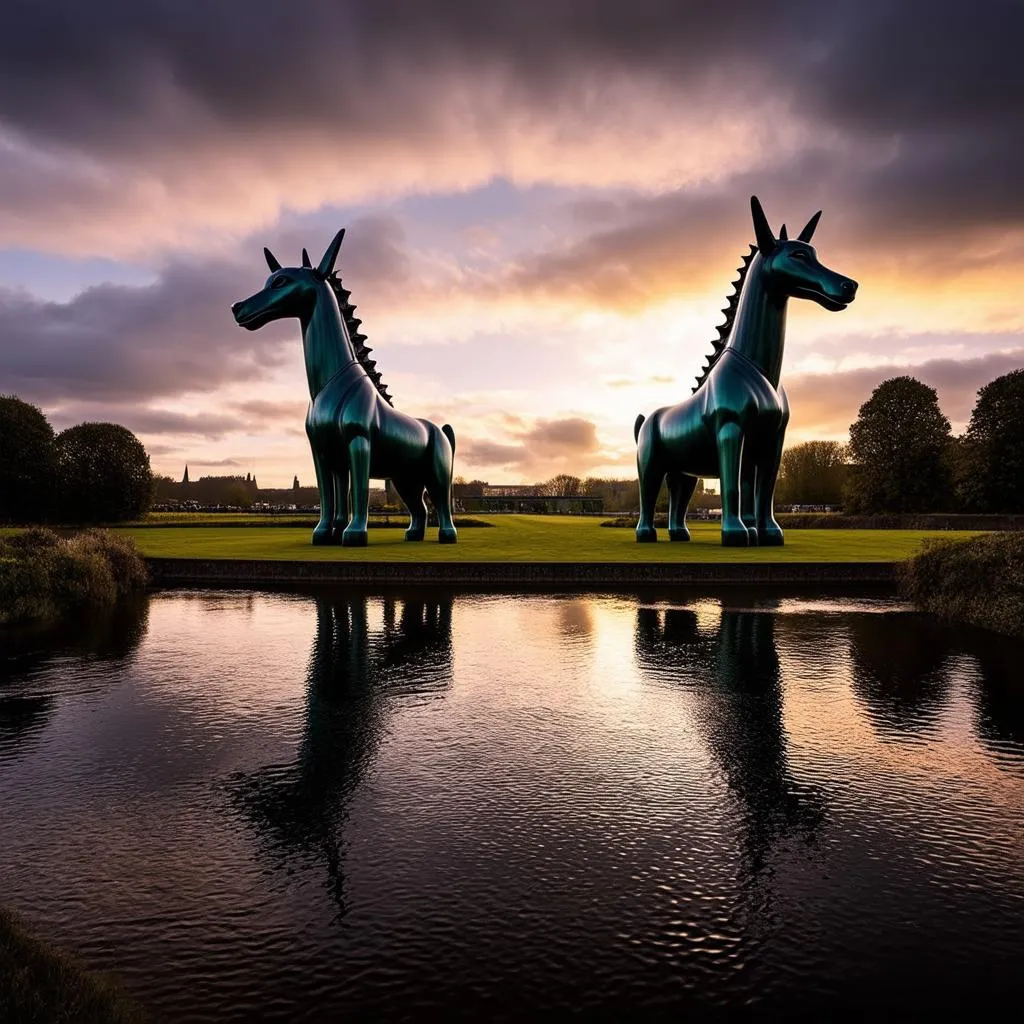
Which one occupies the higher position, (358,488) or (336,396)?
(336,396)

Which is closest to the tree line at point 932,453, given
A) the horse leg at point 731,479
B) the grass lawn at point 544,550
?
the grass lawn at point 544,550

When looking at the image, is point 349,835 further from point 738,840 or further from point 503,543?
point 503,543

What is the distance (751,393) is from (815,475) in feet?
202

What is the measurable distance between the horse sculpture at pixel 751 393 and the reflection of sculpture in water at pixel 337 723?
39.1 feet

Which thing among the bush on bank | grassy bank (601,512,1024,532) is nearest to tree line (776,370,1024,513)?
grassy bank (601,512,1024,532)

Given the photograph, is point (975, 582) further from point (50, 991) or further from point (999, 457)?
point (999, 457)

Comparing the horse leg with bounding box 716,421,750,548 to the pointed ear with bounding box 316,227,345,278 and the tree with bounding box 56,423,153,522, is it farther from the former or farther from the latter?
the tree with bounding box 56,423,153,522

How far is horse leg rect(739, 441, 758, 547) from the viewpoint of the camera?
22781 millimetres

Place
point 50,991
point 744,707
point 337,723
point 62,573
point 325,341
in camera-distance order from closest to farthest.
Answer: point 50,991, point 337,723, point 744,707, point 62,573, point 325,341

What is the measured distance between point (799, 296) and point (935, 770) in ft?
60.2

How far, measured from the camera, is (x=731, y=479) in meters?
22.2

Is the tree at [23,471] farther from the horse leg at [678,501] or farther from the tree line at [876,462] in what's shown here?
the horse leg at [678,501]

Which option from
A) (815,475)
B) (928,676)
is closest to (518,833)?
(928,676)

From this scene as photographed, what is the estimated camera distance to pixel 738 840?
4.56 meters
